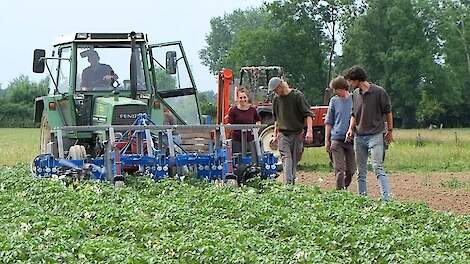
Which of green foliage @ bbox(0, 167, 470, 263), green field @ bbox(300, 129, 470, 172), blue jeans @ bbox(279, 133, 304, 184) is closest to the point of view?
green foliage @ bbox(0, 167, 470, 263)

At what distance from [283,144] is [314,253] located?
580 cm

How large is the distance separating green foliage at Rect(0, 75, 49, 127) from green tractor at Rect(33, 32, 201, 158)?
171 feet

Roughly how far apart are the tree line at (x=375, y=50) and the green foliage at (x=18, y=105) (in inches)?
603

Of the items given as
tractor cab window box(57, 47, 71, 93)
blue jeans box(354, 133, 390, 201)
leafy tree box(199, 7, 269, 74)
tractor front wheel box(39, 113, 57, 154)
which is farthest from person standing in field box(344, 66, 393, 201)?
leafy tree box(199, 7, 269, 74)

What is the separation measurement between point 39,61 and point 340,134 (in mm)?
4806

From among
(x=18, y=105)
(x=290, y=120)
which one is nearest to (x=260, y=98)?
(x=290, y=120)

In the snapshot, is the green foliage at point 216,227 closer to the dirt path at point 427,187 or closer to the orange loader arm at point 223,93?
the dirt path at point 427,187

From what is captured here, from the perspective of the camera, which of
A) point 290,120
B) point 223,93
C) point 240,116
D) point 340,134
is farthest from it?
point 223,93

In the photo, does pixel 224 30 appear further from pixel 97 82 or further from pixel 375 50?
pixel 97 82

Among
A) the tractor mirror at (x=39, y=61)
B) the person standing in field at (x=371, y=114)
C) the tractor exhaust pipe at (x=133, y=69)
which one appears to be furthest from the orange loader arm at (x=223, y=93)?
the person standing in field at (x=371, y=114)

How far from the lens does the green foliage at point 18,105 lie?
67.3 metres

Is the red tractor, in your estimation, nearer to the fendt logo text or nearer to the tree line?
the fendt logo text

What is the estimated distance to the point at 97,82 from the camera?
568 inches

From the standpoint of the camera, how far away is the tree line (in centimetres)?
6625
